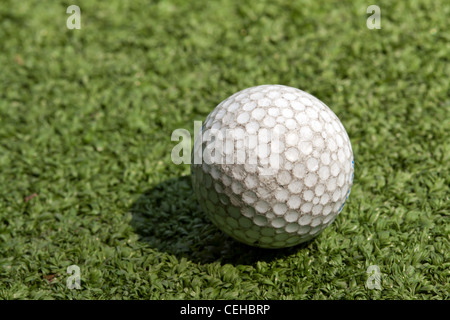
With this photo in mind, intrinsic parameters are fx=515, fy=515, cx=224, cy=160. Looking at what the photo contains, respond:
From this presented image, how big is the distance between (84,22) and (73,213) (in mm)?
3350

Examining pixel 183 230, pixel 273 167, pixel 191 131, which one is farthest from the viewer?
pixel 191 131

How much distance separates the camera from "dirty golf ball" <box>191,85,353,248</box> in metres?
3.84

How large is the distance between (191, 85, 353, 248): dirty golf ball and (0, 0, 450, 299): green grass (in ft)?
1.86

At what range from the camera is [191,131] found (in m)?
5.86

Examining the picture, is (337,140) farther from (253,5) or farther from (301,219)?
(253,5)

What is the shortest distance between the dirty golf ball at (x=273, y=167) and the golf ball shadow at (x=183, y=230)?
41 cm

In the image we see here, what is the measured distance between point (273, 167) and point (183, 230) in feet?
4.65

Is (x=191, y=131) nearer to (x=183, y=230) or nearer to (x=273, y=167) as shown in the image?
(x=183, y=230)

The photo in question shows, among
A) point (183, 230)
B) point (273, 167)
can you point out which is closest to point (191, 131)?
point (183, 230)

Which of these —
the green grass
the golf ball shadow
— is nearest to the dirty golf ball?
the golf ball shadow

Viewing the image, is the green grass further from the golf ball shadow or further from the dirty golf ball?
the dirty golf ball

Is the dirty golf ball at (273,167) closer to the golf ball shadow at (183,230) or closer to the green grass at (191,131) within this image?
the golf ball shadow at (183,230)

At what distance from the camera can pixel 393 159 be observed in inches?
209
